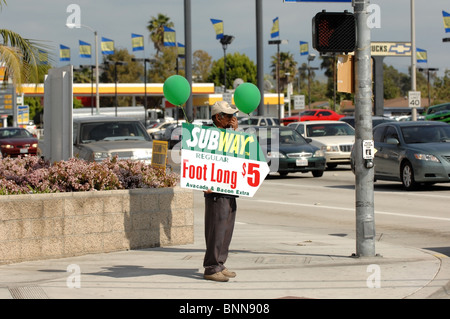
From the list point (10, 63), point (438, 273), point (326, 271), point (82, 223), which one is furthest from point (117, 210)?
point (10, 63)

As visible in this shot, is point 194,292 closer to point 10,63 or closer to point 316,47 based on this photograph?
point 316,47

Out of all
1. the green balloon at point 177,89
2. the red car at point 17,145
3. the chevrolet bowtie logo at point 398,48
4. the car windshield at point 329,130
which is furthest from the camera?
Answer: the chevrolet bowtie logo at point 398,48

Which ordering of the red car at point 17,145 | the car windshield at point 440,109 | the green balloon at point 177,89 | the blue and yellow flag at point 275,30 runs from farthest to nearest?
the blue and yellow flag at point 275,30 < the car windshield at point 440,109 < the red car at point 17,145 < the green balloon at point 177,89

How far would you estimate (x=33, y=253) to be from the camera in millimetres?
10195

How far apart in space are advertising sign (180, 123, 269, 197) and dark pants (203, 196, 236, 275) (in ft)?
0.54

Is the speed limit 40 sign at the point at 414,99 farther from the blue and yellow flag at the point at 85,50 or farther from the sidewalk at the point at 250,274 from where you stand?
the blue and yellow flag at the point at 85,50

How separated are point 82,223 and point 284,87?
106 meters

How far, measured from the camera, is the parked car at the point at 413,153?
19.5 metres

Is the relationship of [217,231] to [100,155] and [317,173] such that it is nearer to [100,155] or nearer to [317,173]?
[100,155]

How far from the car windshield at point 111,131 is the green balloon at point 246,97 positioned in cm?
1047

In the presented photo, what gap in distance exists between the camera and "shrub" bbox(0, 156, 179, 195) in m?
10.7

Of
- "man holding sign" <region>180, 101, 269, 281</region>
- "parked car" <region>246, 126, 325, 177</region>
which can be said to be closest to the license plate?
"parked car" <region>246, 126, 325, 177</region>

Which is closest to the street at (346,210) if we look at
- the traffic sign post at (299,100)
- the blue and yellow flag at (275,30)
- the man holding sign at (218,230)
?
the man holding sign at (218,230)

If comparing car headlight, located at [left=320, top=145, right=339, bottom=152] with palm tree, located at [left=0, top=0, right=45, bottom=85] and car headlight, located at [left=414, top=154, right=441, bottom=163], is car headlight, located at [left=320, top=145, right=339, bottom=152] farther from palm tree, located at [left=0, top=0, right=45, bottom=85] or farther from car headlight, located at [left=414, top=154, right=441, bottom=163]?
palm tree, located at [left=0, top=0, right=45, bottom=85]
